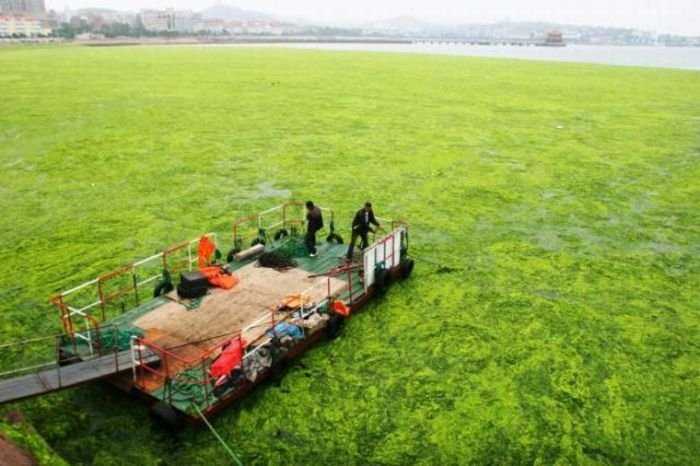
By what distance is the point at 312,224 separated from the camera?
1014 cm

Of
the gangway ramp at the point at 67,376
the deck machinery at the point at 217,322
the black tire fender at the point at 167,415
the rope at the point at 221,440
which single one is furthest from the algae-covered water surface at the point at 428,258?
the gangway ramp at the point at 67,376

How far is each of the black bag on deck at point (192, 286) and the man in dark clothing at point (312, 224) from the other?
2.20m

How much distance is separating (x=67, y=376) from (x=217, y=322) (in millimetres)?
2059

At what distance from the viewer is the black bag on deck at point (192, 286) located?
855 centimetres

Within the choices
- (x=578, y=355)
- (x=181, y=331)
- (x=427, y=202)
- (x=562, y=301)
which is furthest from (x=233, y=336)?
(x=427, y=202)

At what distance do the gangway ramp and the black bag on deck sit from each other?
63.0 inches

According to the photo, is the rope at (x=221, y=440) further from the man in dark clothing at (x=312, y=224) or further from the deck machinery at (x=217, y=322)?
the man in dark clothing at (x=312, y=224)

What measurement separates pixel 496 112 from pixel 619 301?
2063 cm

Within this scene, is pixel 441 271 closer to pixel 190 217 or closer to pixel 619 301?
pixel 619 301

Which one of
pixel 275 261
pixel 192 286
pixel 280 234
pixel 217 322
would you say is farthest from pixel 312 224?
pixel 217 322

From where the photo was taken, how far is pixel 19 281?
1028 cm

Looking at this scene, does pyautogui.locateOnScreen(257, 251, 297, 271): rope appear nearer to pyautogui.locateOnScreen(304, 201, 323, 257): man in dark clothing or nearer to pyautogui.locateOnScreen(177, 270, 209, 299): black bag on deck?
pyautogui.locateOnScreen(304, 201, 323, 257): man in dark clothing

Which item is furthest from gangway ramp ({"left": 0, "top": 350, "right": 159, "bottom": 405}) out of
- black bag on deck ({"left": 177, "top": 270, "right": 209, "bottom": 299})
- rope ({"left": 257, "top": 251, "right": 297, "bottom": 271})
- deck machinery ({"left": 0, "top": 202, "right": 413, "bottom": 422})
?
rope ({"left": 257, "top": 251, "right": 297, "bottom": 271})

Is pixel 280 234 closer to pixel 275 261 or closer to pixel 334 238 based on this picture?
pixel 334 238
